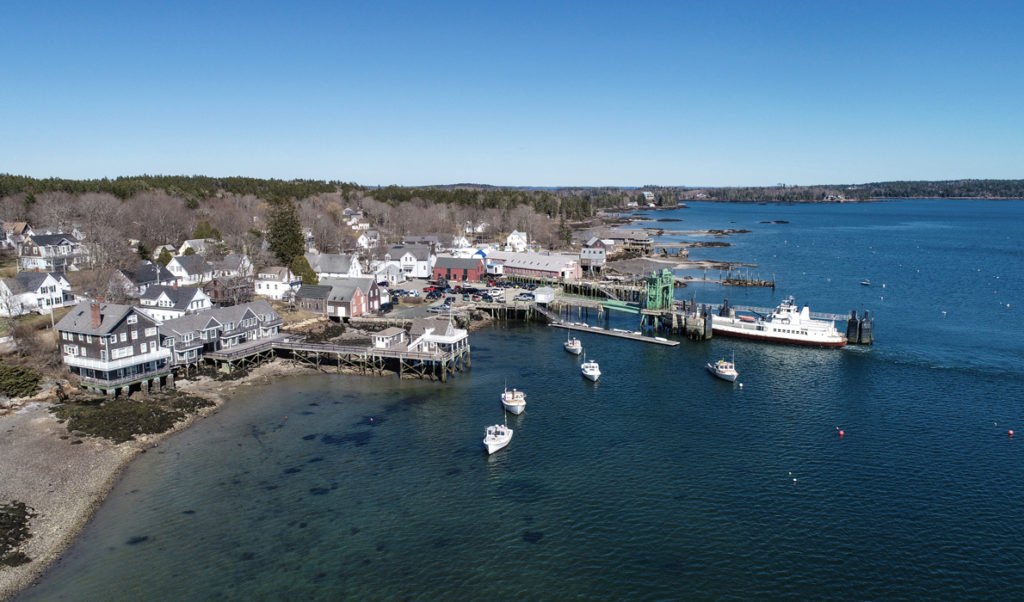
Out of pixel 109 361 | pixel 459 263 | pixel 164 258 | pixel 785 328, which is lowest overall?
pixel 785 328

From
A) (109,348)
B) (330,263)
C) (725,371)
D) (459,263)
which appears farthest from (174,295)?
(725,371)

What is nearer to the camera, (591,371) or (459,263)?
(591,371)

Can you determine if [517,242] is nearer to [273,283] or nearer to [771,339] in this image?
[273,283]

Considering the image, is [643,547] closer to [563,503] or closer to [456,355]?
[563,503]

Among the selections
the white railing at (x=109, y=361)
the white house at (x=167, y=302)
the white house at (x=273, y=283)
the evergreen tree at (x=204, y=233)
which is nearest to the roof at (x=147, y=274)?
the white house at (x=167, y=302)

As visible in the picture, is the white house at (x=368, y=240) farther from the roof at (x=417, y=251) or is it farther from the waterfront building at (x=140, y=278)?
the waterfront building at (x=140, y=278)

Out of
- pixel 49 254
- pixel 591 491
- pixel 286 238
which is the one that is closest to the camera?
pixel 591 491

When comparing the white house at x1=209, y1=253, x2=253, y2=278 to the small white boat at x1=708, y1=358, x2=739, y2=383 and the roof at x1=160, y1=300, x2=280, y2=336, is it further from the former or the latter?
the small white boat at x1=708, y1=358, x2=739, y2=383
